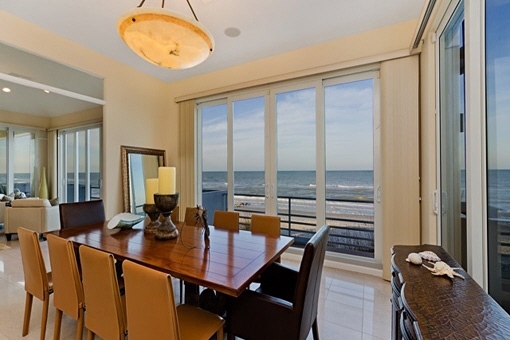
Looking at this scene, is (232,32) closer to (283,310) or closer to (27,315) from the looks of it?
(283,310)

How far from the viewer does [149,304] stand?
42.4 inches

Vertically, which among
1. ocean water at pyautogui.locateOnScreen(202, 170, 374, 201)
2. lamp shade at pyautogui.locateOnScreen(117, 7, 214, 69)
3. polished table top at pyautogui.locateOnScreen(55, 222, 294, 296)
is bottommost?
polished table top at pyautogui.locateOnScreen(55, 222, 294, 296)

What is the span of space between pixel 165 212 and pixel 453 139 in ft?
7.98

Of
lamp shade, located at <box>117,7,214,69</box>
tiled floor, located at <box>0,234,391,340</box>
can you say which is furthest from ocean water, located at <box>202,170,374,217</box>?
lamp shade, located at <box>117,7,214,69</box>

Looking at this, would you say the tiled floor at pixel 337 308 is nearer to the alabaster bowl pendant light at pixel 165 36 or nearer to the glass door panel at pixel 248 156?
the glass door panel at pixel 248 156

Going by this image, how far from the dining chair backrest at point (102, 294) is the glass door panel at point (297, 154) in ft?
8.47

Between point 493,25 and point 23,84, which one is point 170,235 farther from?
point 23,84

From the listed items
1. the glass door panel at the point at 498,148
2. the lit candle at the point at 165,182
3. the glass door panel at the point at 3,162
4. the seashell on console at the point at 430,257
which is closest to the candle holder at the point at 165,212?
the lit candle at the point at 165,182

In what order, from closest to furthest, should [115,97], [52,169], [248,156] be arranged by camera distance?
[115,97] < [248,156] < [52,169]

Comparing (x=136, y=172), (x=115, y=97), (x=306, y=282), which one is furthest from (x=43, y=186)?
(x=306, y=282)

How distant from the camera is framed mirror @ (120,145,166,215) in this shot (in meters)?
3.80

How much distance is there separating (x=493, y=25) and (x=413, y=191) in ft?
5.97

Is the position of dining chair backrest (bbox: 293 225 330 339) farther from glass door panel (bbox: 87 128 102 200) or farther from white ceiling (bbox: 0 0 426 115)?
glass door panel (bbox: 87 128 102 200)

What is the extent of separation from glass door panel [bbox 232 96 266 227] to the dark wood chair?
2337 mm
